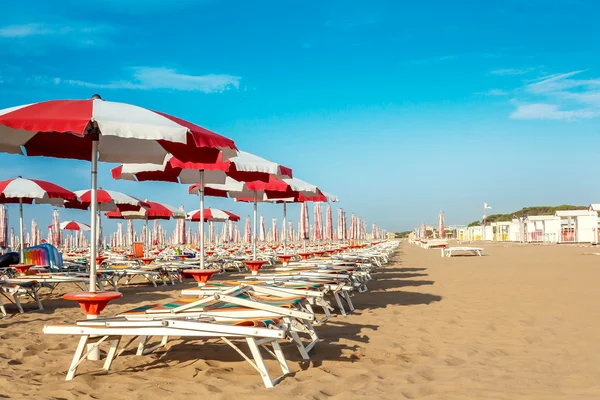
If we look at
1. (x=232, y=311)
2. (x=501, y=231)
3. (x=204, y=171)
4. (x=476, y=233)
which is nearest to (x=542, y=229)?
(x=501, y=231)

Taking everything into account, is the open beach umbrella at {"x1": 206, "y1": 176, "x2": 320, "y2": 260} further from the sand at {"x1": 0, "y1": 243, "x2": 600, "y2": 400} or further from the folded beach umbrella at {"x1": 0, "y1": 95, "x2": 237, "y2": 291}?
the sand at {"x1": 0, "y1": 243, "x2": 600, "y2": 400}

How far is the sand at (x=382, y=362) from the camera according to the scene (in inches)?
120

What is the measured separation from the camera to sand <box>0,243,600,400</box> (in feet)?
9.98

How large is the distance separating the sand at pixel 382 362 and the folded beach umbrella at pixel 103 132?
91cm

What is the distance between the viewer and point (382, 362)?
3.79 meters

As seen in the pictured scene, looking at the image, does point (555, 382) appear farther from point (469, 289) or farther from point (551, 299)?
point (469, 289)

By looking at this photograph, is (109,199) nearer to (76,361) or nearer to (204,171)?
(204,171)

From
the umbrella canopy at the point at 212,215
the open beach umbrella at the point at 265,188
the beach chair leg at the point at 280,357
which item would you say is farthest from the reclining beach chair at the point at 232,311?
the umbrella canopy at the point at 212,215

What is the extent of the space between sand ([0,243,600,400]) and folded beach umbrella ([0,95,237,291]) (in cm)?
91

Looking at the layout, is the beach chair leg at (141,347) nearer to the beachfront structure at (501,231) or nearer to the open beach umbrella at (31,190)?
the open beach umbrella at (31,190)

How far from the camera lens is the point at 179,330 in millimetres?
3107

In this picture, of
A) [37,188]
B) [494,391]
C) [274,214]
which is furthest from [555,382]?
[274,214]

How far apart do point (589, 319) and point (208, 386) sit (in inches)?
171

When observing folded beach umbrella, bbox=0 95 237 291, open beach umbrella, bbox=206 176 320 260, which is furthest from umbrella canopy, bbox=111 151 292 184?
Result: folded beach umbrella, bbox=0 95 237 291
